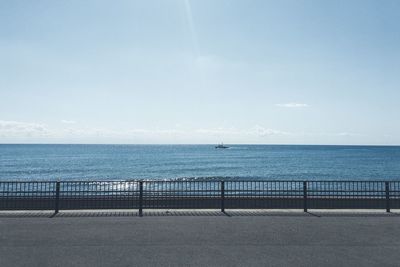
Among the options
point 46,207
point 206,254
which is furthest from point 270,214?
point 46,207

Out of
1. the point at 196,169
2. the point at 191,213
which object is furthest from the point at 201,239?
the point at 196,169

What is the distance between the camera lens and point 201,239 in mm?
9922

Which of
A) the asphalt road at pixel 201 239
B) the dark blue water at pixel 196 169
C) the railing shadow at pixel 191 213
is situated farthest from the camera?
the dark blue water at pixel 196 169

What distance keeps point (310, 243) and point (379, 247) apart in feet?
5.83

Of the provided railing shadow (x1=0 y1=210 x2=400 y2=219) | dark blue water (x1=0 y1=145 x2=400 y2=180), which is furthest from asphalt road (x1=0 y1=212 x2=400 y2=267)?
dark blue water (x1=0 y1=145 x2=400 y2=180)

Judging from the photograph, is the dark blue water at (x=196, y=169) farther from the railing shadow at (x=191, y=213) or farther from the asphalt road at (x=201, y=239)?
the asphalt road at (x=201, y=239)

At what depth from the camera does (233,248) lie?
9062mm

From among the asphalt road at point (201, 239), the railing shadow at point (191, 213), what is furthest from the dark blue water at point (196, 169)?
the asphalt road at point (201, 239)

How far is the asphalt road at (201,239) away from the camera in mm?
8086

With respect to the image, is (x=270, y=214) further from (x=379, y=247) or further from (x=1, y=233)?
(x=1, y=233)

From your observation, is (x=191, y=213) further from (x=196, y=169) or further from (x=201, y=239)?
(x=196, y=169)

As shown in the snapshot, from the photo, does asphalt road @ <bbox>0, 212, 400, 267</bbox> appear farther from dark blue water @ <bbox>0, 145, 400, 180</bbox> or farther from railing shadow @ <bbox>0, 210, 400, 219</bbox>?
dark blue water @ <bbox>0, 145, 400, 180</bbox>

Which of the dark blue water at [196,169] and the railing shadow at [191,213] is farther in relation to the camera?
the dark blue water at [196,169]

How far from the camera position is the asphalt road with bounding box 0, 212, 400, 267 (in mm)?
8086
